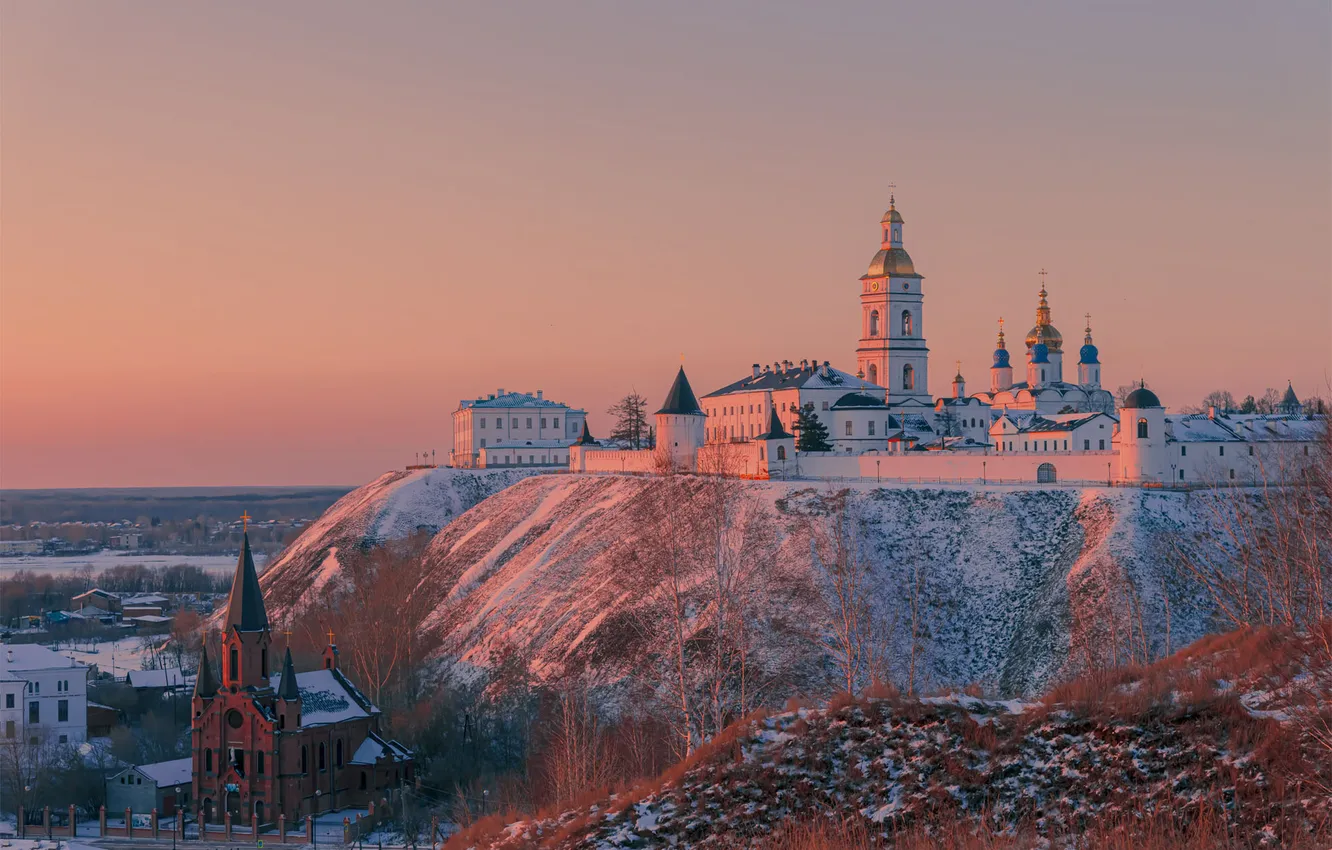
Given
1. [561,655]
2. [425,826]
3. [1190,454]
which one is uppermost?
[1190,454]

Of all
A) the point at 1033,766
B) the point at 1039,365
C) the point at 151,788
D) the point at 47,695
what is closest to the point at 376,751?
the point at 151,788

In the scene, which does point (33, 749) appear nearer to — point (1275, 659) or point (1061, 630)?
point (1061, 630)

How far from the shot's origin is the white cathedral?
2820 inches

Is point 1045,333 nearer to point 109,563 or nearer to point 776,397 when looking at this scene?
point 776,397

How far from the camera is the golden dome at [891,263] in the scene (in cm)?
10260

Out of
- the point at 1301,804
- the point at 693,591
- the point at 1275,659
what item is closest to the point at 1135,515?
the point at 693,591

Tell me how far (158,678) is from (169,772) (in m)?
25.6

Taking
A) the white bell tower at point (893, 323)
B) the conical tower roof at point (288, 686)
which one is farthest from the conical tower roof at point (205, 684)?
the white bell tower at point (893, 323)

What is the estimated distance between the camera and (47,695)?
197 feet

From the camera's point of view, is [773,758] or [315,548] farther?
[315,548]

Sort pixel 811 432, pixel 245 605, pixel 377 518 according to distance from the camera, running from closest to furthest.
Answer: pixel 245 605 → pixel 811 432 → pixel 377 518

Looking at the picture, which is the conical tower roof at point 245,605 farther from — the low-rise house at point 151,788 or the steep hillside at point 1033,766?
the steep hillside at point 1033,766

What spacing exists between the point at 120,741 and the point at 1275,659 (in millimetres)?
46935

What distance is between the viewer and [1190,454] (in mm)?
72188
